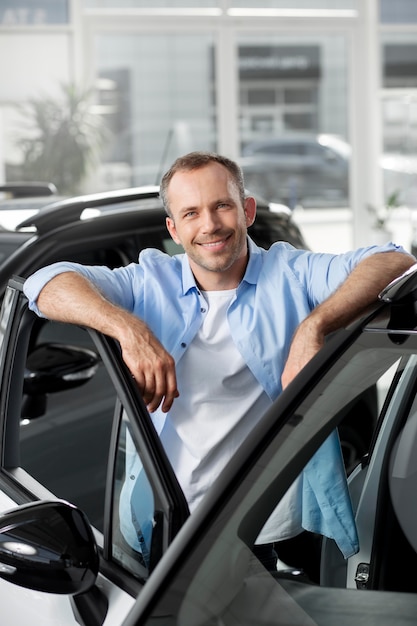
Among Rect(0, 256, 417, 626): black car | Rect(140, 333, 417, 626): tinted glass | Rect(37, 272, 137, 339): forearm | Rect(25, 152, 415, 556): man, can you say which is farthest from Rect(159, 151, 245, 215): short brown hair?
Rect(140, 333, 417, 626): tinted glass

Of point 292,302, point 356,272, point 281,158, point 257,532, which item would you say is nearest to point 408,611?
point 257,532

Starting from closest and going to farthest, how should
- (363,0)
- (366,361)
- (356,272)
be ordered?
(366,361) → (356,272) → (363,0)

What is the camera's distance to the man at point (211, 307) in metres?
1.82

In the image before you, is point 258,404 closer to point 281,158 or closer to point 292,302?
point 292,302

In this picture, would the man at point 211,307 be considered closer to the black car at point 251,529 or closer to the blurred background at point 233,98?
the black car at point 251,529

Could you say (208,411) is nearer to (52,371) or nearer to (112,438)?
(112,438)

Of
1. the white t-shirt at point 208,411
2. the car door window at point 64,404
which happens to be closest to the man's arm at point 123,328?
the white t-shirt at point 208,411

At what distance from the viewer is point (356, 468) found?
160 cm

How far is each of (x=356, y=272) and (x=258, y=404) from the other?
0.33 meters

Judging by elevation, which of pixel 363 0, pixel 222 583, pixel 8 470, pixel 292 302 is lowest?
pixel 8 470

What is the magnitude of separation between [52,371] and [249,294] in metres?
1.06

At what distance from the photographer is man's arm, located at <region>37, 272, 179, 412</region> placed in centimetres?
177

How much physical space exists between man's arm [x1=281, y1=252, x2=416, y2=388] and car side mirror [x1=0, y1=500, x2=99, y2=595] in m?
0.46

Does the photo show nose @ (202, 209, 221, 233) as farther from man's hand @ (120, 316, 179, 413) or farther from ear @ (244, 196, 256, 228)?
man's hand @ (120, 316, 179, 413)
